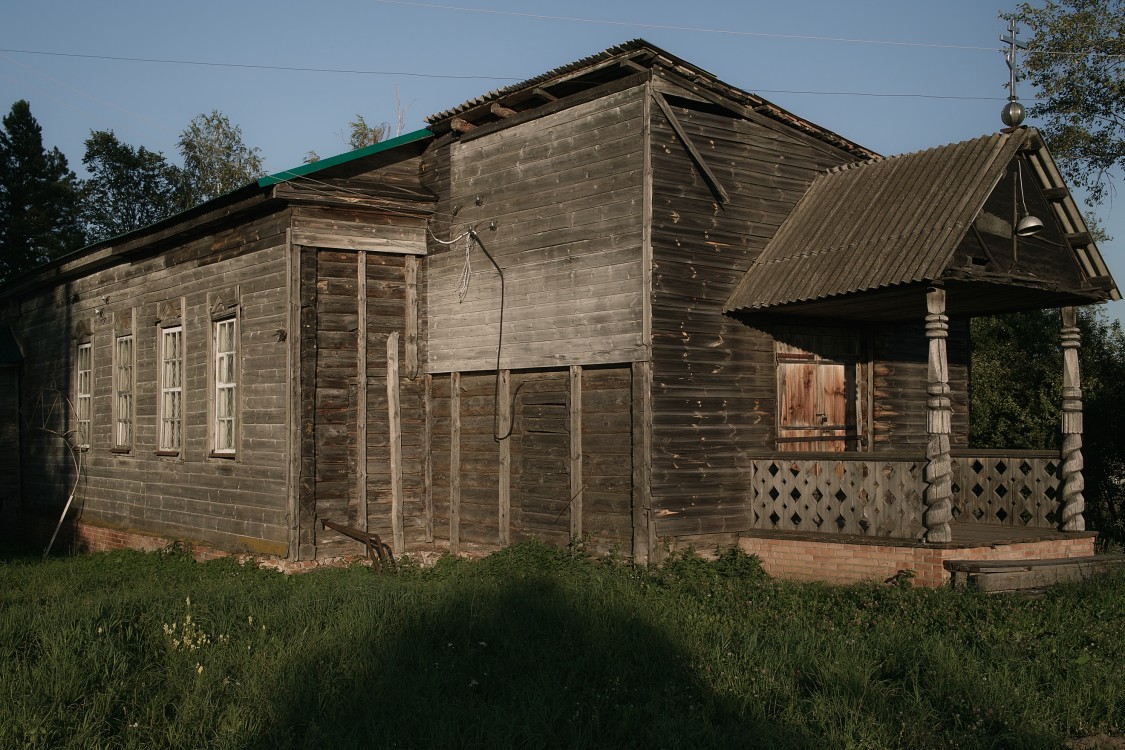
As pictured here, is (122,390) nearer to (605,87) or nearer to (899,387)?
(605,87)

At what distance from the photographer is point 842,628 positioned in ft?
28.6

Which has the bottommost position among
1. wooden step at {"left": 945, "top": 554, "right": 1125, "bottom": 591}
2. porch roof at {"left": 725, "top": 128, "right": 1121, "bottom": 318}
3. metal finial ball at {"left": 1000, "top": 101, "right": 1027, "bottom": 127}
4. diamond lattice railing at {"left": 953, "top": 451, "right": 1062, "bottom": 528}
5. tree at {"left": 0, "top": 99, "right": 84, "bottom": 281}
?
→ wooden step at {"left": 945, "top": 554, "right": 1125, "bottom": 591}

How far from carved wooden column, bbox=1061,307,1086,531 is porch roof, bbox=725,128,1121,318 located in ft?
1.36

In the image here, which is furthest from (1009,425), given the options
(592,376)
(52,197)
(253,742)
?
(52,197)

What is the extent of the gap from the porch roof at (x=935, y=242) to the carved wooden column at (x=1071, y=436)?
0.42 m

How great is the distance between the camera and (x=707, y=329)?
12195 mm

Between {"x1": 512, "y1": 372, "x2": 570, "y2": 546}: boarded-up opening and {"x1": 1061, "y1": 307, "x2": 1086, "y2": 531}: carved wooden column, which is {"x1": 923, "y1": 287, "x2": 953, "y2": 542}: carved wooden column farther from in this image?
{"x1": 512, "y1": 372, "x2": 570, "y2": 546}: boarded-up opening

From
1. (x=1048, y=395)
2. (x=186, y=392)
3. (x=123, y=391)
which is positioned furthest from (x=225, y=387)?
(x=1048, y=395)

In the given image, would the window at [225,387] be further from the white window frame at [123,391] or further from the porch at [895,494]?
the porch at [895,494]

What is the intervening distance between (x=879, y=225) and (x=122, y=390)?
13.6 meters

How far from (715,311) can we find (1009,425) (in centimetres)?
946

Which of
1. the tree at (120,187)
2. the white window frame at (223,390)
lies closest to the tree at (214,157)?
the tree at (120,187)

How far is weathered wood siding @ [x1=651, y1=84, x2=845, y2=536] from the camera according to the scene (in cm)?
1176

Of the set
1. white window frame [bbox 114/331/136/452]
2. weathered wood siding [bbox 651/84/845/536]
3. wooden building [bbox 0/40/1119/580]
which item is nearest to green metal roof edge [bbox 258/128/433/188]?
wooden building [bbox 0/40/1119/580]
